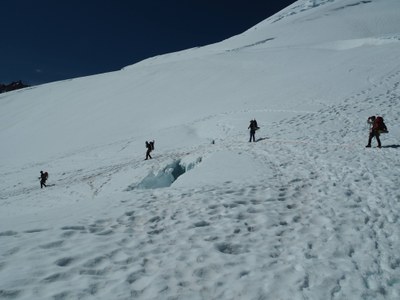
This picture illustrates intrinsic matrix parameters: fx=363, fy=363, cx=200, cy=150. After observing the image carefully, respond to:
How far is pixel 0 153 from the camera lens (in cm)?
4488

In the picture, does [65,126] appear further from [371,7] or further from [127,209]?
[371,7]

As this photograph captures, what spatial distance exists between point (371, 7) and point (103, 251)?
109 m

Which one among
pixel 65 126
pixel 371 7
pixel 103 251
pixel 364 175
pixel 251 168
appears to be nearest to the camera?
pixel 103 251

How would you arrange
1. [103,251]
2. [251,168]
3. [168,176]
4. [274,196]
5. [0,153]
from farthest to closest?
[0,153] → [168,176] → [251,168] → [274,196] → [103,251]

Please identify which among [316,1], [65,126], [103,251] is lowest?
[103,251]

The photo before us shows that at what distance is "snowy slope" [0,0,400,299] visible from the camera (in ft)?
19.7

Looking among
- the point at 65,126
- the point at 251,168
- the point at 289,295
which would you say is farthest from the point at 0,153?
the point at 289,295

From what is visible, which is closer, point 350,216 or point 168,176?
point 350,216

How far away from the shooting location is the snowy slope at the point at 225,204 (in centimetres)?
600

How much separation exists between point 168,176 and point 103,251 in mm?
13413

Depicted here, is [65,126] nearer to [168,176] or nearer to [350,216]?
[168,176]

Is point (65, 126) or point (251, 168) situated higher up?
point (65, 126)

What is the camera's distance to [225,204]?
9.55 meters

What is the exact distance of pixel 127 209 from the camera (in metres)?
9.23
